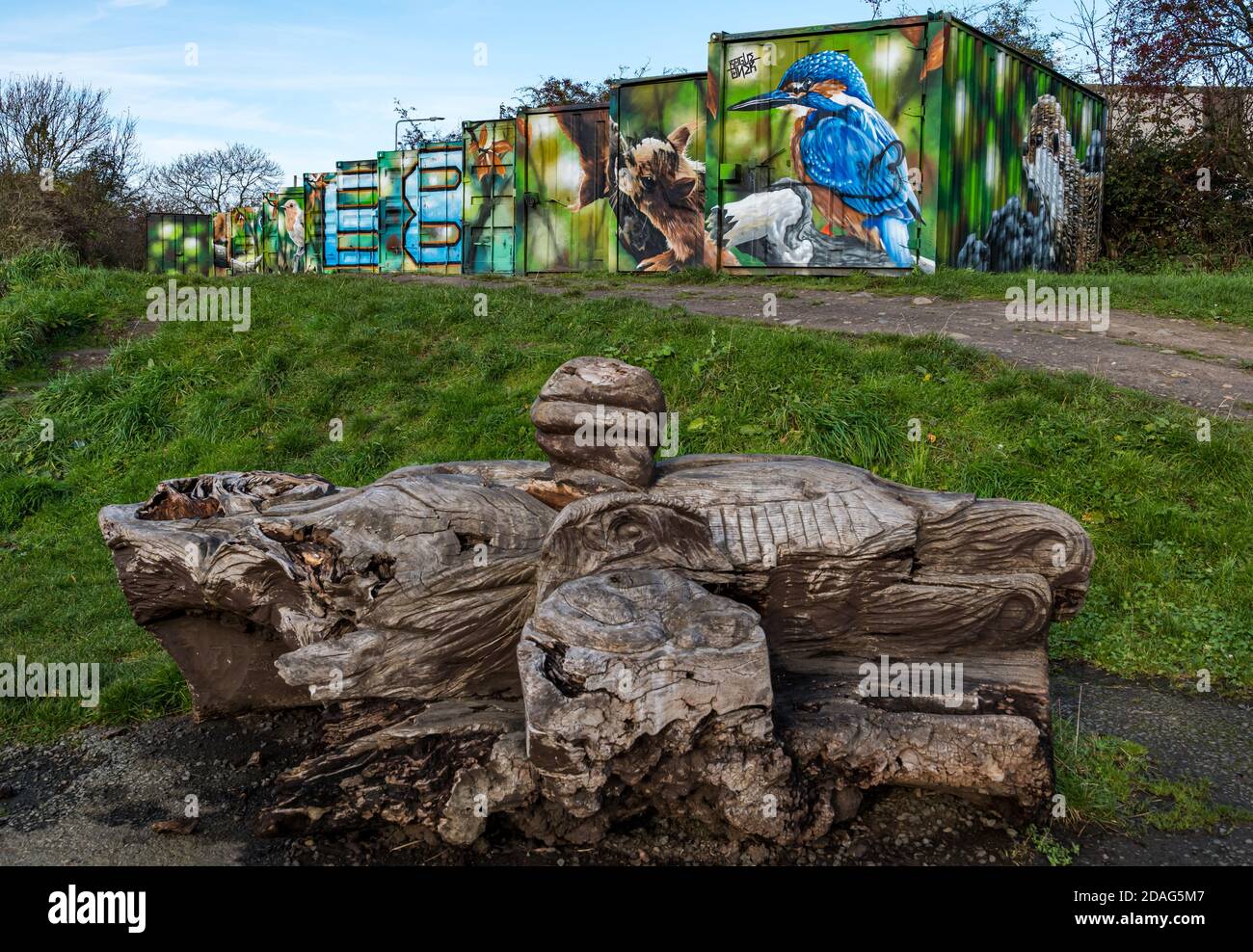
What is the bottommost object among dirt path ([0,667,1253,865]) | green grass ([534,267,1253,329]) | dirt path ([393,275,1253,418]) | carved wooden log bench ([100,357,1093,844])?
dirt path ([0,667,1253,865])

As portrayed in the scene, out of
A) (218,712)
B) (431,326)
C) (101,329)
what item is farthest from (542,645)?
(101,329)

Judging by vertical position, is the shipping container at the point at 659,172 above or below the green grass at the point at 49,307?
above

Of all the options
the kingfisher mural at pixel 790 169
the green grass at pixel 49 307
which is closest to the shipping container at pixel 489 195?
the kingfisher mural at pixel 790 169

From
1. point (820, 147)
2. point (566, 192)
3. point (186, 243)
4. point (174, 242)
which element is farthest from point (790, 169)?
point (174, 242)

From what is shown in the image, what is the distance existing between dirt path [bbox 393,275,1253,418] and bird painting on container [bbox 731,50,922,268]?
181 cm

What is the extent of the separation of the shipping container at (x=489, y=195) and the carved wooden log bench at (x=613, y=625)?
14.3 metres

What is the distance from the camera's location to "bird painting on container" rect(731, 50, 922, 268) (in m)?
13.3

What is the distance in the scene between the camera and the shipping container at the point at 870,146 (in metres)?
13.0

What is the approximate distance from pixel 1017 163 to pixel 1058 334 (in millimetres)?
6202

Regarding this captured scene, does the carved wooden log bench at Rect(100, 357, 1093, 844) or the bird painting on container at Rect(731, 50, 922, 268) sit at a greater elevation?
the bird painting on container at Rect(731, 50, 922, 268)

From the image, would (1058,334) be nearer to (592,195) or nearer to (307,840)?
(307,840)

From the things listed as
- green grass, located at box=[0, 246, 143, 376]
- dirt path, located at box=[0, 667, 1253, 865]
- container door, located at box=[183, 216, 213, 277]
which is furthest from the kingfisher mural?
dirt path, located at box=[0, 667, 1253, 865]

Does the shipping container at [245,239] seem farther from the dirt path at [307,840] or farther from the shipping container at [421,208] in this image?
the dirt path at [307,840]

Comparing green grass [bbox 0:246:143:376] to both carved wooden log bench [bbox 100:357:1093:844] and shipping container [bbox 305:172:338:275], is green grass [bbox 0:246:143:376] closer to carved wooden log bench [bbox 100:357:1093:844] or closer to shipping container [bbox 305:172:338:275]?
shipping container [bbox 305:172:338:275]
